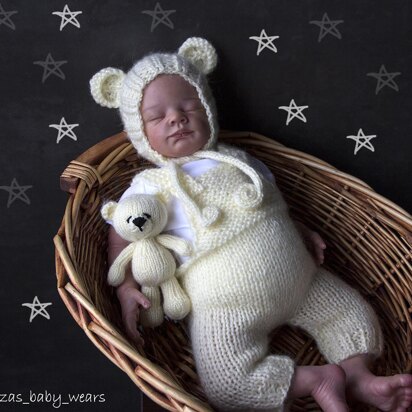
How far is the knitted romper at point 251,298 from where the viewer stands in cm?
103

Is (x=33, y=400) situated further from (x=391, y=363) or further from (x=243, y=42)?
(x=243, y=42)

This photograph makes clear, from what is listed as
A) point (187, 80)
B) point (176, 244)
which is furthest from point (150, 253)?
point (187, 80)

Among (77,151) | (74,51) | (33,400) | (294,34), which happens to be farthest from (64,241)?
(294,34)

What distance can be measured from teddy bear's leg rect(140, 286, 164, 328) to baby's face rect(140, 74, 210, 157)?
11.7 inches

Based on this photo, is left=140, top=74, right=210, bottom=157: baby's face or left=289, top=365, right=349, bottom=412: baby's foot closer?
left=289, top=365, right=349, bottom=412: baby's foot

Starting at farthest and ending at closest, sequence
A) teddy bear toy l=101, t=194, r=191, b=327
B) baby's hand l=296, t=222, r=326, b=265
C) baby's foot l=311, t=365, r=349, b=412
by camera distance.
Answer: baby's hand l=296, t=222, r=326, b=265, teddy bear toy l=101, t=194, r=191, b=327, baby's foot l=311, t=365, r=349, b=412

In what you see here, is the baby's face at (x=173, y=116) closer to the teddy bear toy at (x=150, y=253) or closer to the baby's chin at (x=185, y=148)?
the baby's chin at (x=185, y=148)

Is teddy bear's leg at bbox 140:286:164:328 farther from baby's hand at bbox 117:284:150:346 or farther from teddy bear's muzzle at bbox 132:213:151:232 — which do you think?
teddy bear's muzzle at bbox 132:213:151:232

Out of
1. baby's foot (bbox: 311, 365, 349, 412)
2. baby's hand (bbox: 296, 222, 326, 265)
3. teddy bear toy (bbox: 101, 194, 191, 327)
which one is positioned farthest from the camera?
baby's hand (bbox: 296, 222, 326, 265)

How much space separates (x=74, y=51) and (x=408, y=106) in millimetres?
821

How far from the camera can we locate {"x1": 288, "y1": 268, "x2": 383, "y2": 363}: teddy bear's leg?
1.12m

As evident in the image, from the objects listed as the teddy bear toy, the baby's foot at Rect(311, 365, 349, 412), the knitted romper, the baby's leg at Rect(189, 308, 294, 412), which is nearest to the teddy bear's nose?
the teddy bear toy

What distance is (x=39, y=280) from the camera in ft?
4.63

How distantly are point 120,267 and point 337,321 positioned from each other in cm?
46
